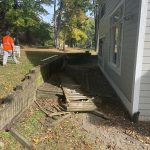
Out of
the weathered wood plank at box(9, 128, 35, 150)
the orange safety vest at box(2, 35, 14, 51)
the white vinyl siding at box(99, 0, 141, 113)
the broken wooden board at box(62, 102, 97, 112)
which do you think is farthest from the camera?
the orange safety vest at box(2, 35, 14, 51)

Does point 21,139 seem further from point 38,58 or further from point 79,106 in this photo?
point 38,58

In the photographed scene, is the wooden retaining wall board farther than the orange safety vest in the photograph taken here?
No

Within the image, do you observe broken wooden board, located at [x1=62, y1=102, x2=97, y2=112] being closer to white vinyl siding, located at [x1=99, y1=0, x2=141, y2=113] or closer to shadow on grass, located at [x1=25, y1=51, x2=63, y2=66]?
white vinyl siding, located at [x1=99, y1=0, x2=141, y2=113]

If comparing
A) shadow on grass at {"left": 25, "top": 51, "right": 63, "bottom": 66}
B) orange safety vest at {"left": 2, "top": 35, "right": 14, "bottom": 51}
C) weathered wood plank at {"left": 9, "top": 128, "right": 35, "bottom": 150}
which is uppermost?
orange safety vest at {"left": 2, "top": 35, "right": 14, "bottom": 51}

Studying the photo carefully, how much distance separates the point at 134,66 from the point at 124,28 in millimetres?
1914

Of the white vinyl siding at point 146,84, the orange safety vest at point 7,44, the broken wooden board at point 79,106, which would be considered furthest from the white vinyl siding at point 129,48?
the orange safety vest at point 7,44

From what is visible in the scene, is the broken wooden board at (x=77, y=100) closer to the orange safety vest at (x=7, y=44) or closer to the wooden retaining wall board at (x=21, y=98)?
the wooden retaining wall board at (x=21, y=98)

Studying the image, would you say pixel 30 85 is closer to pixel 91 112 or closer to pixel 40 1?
pixel 91 112

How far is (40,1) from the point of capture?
108 ft

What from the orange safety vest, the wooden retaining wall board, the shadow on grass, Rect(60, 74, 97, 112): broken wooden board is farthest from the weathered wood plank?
the orange safety vest

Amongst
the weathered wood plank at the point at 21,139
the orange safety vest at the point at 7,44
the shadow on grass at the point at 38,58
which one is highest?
the orange safety vest at the point at 7,44

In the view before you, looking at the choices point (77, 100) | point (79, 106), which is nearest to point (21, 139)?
point (79, 106)

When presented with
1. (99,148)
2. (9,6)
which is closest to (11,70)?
(99,148)

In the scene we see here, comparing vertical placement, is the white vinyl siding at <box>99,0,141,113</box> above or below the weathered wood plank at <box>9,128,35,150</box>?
above
